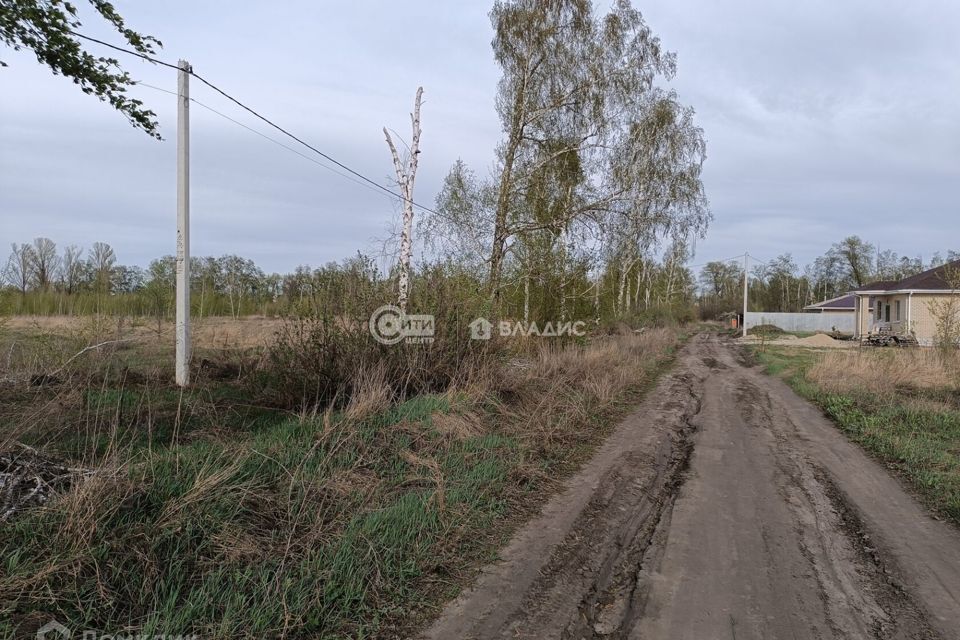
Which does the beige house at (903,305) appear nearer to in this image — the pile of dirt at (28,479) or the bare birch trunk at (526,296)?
the bare birch trunk at (526,296)

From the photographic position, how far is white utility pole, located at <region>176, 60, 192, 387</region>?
8531mm

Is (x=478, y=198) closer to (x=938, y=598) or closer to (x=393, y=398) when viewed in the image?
(x=393, y=398)

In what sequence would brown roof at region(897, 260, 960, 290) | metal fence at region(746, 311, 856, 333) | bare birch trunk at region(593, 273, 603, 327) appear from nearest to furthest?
bare birch trunk at region(593, 273, 603, 327) → brown roof at region(897, 260, 960, 290) → metal fence at region(746, 311, 856, 333)

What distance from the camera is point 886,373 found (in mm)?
12562

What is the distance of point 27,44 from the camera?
18.6 ft

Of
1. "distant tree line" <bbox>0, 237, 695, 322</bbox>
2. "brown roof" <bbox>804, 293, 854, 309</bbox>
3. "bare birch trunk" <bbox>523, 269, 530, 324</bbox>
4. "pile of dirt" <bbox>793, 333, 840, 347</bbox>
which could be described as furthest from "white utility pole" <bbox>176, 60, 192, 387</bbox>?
"brown roof" <bbox>804, 293, 854, 309</bbox>

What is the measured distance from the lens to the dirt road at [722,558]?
10.00 feet

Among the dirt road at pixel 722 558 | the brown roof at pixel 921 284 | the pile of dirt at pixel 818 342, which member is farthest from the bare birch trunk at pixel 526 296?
the brown roof at pixel 921 284

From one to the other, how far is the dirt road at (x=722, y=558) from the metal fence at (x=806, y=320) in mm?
45238

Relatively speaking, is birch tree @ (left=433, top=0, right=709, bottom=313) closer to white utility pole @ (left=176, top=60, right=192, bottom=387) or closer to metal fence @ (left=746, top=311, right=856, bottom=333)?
white utility pole @ (left=176, top=60, right=192, bottom=387)

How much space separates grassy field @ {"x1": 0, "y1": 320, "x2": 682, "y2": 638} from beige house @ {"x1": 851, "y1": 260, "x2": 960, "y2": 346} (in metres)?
28.6

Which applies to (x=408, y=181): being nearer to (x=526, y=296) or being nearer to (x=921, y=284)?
(x=526, y=296)

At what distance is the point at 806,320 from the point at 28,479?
56838 millimetres

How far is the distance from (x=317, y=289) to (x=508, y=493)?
3.96 metres
